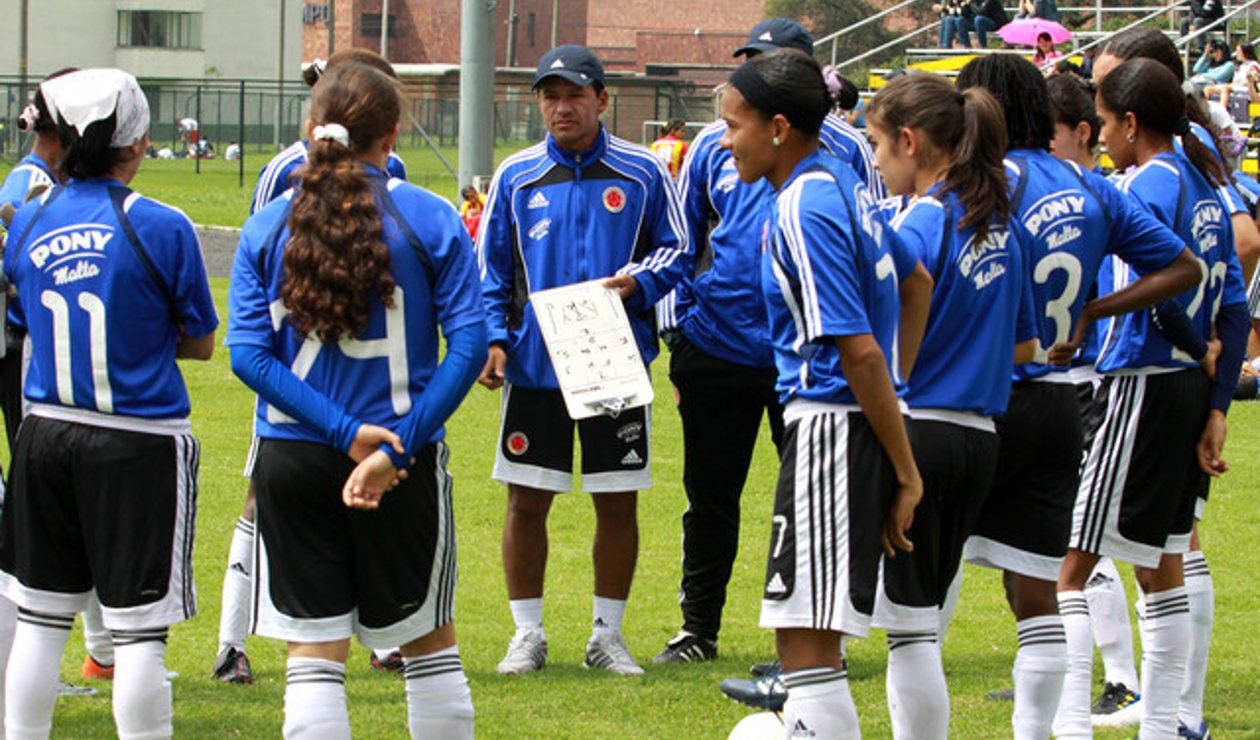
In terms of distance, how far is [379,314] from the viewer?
13.6 feet

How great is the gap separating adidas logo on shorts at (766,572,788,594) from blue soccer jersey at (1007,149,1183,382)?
106 cm

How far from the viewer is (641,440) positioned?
646 centimetres

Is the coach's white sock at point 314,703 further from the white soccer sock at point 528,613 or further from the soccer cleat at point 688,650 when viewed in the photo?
the soccer cleat at point 688,650

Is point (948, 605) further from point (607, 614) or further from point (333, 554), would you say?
point (607, 614)

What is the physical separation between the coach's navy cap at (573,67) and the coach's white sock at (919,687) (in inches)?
111

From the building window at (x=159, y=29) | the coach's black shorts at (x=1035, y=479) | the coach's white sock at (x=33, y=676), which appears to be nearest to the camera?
the coach's white sock at (x=33, y=676)

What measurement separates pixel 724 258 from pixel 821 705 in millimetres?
2659

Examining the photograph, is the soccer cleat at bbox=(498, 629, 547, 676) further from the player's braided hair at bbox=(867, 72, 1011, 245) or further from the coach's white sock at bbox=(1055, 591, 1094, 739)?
the player's braided hair at bbox=(867, 72, 1011, 245)

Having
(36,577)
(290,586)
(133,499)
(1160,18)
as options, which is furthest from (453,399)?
(1160,18)

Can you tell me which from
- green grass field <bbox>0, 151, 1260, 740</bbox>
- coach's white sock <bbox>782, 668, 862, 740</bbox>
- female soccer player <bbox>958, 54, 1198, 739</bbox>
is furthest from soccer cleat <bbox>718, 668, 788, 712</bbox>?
coach's white sock <bbox>782, 668, 862, 740</bbox>

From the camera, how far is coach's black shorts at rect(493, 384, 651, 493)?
21.1 ft

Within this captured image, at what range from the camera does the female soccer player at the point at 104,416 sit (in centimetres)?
445

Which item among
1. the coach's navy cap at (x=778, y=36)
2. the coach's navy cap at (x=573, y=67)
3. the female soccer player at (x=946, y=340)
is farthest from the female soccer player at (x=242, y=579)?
the female soccer player at (x=946, y=340)

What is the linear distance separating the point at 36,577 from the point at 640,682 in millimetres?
2457
